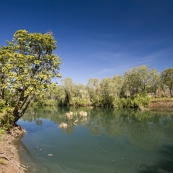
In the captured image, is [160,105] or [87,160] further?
[160,105]

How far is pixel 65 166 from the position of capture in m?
12.2

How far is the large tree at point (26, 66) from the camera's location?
60.4 ft

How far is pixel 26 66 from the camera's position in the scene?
62.2ft

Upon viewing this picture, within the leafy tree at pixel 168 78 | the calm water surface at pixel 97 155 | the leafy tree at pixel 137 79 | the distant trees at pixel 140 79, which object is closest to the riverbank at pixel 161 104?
the distant trees at pixel 140 79

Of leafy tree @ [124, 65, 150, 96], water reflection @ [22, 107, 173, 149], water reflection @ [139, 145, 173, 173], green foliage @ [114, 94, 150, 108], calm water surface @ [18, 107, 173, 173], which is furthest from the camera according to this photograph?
leafy tree @ [124, 65, 150, 96]

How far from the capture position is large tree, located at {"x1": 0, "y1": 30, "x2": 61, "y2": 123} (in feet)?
60.4

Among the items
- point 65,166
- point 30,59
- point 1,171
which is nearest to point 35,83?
point 30,59

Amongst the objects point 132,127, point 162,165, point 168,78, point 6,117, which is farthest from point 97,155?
point 168,78

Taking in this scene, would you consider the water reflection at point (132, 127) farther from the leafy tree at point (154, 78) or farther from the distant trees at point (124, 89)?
the leafy tree at point (154, 78)

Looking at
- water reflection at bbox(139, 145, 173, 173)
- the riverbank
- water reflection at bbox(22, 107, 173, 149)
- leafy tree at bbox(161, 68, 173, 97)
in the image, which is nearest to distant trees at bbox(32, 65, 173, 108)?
leafy tree at bbox(161, 68, 173, 97)

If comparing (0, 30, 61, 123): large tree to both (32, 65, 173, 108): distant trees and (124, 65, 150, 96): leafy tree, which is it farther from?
(124, 65, 150, 96): leafy tree

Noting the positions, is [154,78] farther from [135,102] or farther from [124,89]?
[135,102]

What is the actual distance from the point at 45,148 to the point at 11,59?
33.8 feet

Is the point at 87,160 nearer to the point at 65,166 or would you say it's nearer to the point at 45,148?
the point at 65,166
